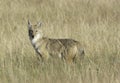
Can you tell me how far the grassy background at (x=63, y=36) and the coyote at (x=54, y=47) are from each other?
0.16 metres

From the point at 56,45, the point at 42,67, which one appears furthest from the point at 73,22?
the point at 42,67

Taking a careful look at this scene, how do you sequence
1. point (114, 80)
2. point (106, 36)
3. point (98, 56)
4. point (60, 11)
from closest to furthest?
point (114, 80) → point (98, 56) → point (106, 36) → point (60, 11)

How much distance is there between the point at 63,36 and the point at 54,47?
5.76 ft

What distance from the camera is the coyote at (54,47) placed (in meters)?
8.20

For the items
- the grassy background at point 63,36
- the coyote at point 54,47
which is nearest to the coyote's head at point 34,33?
the coyote at point 54,47

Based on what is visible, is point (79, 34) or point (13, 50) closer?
point (13, 50)

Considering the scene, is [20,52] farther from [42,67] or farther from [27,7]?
[27,7]

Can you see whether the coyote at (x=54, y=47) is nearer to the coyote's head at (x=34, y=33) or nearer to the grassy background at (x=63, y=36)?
the coyote's head at (x=34, y=33)

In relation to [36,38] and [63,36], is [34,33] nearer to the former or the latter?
[36,38]

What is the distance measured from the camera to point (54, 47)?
8484 mm

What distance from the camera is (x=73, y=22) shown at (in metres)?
11.8

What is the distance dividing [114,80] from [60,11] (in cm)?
683

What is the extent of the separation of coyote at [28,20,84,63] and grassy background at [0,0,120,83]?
A: 0.16 metres

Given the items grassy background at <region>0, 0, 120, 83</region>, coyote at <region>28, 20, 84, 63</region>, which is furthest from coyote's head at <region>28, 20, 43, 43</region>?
grassy background at <region>0, 0, 120, 83</region>
